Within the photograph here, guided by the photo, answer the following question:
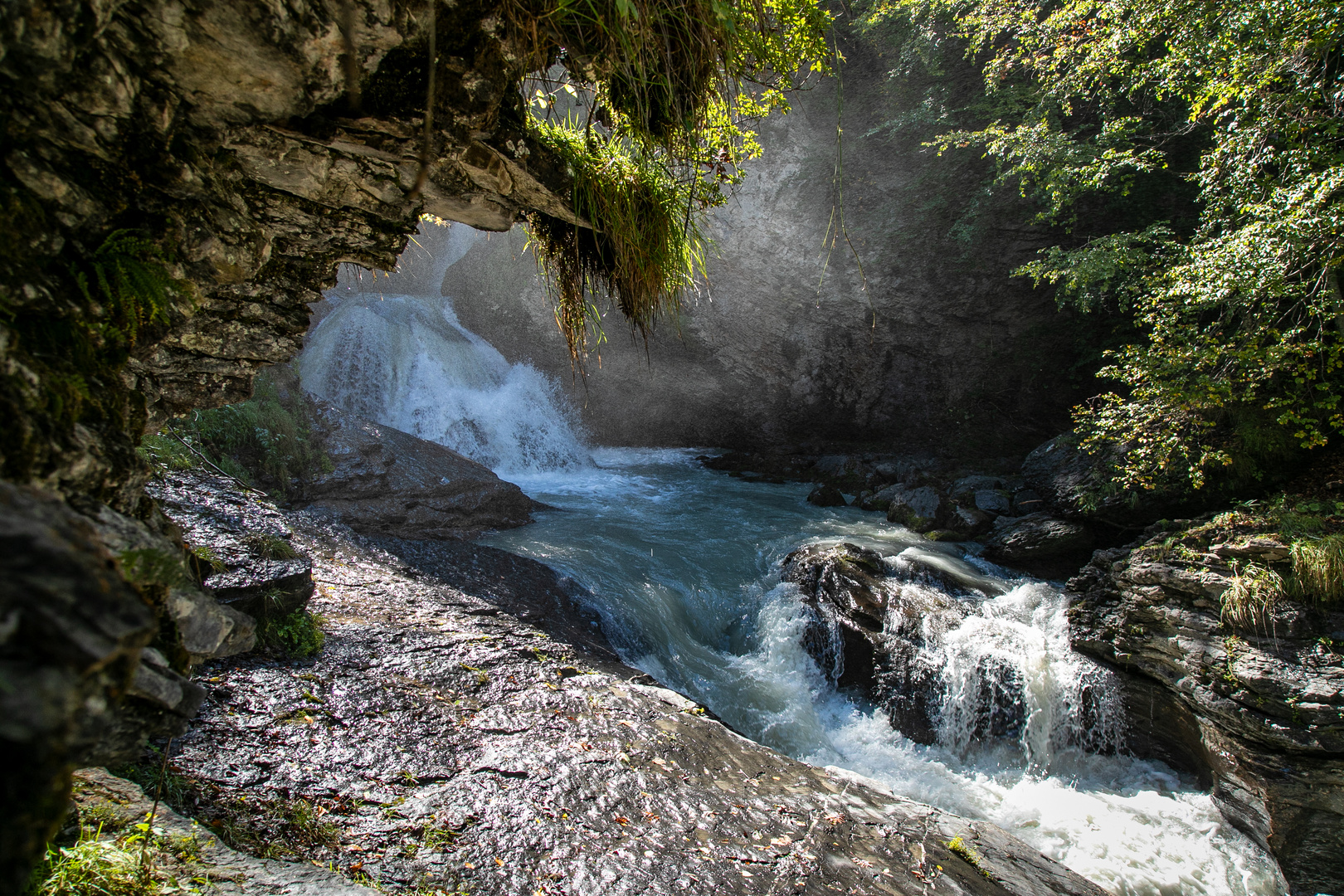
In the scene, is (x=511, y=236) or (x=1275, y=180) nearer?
(x=1275, y=180)

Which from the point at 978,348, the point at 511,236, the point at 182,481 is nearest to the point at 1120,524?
the point at 978,348

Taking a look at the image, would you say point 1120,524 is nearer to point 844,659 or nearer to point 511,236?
point 844,659

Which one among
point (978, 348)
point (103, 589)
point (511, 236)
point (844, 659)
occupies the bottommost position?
point (844, 659)

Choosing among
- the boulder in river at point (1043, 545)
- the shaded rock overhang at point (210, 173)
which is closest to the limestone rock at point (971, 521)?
the boulder in river at point (1043, 545)

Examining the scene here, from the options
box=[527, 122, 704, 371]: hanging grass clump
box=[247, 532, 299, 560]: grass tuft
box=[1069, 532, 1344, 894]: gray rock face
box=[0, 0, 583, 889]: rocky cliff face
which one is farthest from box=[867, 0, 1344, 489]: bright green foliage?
box=[247, 532, 299, 560]: grass tuft

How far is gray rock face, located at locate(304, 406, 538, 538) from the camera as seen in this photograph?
23.1ft

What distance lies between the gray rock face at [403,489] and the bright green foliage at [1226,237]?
7.93 m

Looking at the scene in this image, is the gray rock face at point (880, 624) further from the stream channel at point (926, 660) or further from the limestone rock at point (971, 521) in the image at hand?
the limestone rock at point (971, 521)

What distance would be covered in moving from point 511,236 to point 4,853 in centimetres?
1725

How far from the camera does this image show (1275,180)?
5965mm

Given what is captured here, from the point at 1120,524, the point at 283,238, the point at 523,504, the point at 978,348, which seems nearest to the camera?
the point at 283,238

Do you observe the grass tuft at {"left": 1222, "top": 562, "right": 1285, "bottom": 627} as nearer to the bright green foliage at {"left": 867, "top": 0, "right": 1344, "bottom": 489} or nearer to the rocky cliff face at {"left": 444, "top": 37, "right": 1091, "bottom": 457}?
the bright green foliage at {"left": 867, "top": 0, "right": 1344, "bottom": 489}

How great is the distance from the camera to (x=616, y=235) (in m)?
3.07

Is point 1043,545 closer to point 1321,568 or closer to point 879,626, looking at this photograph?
point 1321,568
